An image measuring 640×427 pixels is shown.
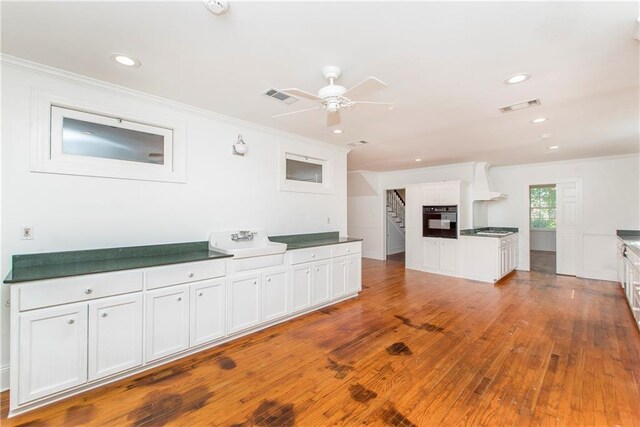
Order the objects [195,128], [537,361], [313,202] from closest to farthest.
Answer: [537,361]
[195,128]
[313,202]

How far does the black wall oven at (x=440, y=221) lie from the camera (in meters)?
6.16

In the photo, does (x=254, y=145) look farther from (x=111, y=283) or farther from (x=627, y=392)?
(x=627, y=392)

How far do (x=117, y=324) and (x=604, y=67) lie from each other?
14.6 feet

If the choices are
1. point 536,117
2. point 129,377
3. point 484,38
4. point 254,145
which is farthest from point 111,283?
point 536,117

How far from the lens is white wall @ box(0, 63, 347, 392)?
7.47 feet

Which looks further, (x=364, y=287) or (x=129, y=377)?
(x=364, y=287)

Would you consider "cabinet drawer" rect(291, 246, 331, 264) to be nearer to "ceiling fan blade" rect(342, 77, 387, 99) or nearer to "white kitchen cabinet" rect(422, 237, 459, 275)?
"ceiling fan blade" rect(342, 77, 387, 99)

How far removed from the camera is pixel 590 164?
5.92 meters

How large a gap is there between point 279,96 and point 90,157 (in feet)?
6.15

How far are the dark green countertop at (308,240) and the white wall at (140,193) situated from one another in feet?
0.38

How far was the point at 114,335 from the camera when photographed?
2.28 m

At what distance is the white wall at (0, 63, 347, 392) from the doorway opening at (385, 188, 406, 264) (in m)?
5.14

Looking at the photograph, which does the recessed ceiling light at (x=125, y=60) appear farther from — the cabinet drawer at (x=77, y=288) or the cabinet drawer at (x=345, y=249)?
the cabinet drawer at (x=345, y=249)

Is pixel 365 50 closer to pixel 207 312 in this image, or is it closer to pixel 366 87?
pixel 366 87
